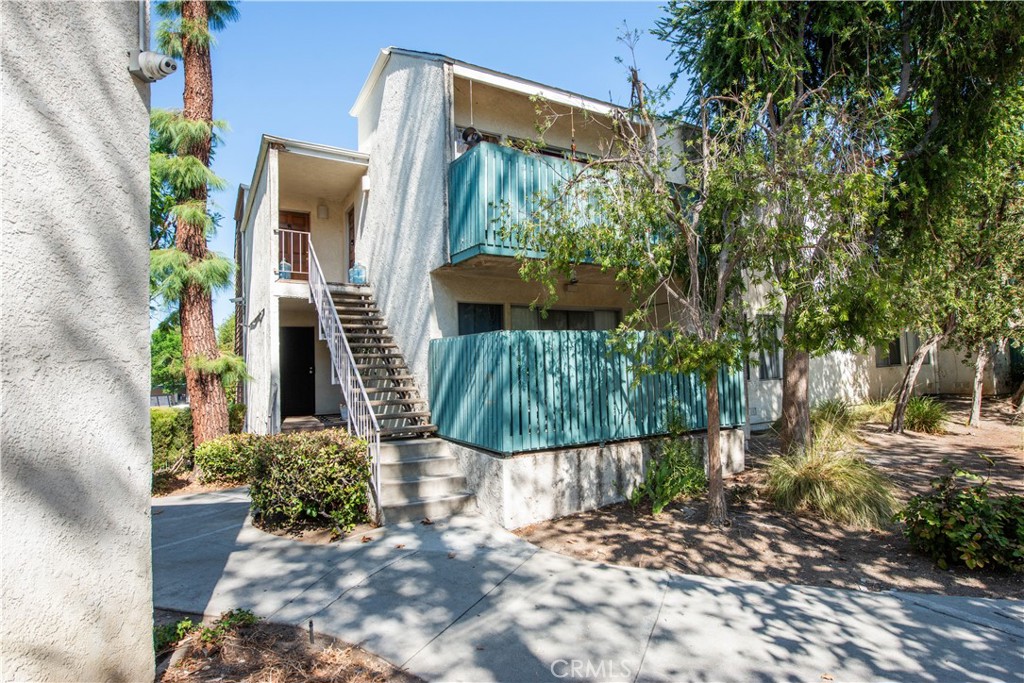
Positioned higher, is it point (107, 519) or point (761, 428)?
point (107, 519)

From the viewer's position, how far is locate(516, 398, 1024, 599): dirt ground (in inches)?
185

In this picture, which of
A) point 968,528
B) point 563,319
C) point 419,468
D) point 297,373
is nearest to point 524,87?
point 563,319

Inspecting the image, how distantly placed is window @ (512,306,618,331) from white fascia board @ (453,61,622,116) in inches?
141

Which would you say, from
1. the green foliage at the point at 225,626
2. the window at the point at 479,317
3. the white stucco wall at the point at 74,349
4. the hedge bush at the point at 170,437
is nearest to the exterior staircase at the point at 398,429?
the window at the point at 479,317

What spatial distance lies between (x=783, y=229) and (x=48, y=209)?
5669mm

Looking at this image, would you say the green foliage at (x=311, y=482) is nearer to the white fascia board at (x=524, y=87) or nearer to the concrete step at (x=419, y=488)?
the concrete step at (x=419, y=488)

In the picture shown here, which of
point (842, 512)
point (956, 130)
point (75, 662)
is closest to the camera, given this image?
point (75, 662)

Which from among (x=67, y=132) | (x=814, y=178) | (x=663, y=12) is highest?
(x=663, y=12)

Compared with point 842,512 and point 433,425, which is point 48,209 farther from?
point 842,512

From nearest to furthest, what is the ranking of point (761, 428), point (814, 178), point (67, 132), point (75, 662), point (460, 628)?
1. point (75, 662)
2. point (67, 132)
3. point (460, 628)
4. point (814, 178)
5. point (761, 428)

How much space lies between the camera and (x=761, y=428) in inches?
502

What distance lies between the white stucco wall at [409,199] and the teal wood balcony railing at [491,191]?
39 centimetres

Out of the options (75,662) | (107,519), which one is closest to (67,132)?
(107,519)

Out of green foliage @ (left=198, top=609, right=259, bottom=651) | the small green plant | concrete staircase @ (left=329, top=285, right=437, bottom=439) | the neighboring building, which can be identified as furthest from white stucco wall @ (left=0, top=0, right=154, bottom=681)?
the small green plant
